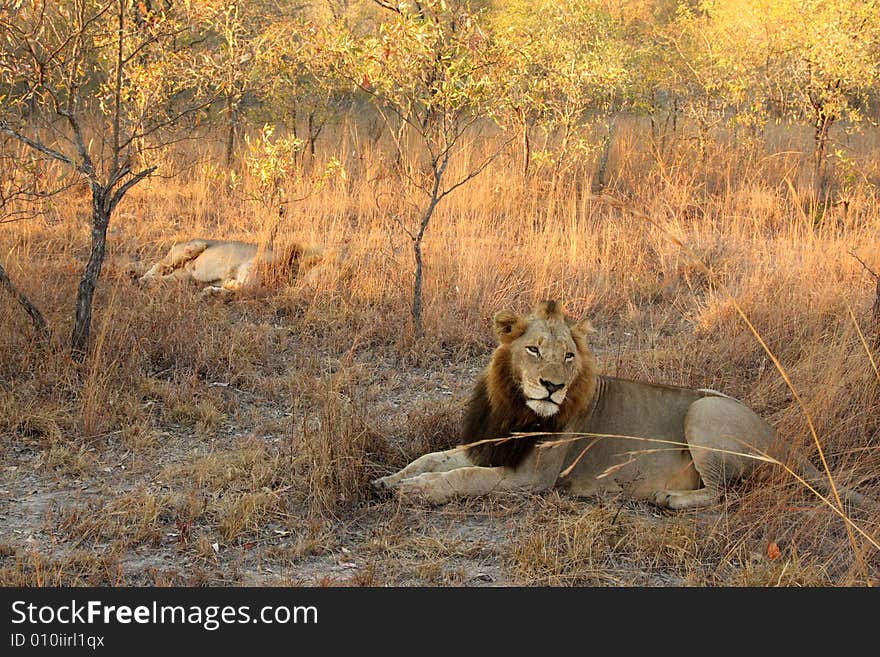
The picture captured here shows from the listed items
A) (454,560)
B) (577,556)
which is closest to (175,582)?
(454,560)

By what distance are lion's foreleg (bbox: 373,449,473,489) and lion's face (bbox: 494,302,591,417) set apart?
1.73 feet

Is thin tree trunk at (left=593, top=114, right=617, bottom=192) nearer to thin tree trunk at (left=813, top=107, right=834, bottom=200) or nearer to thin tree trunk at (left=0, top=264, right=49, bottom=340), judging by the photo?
thin tree trunk at (left=813, top=107, right=834, bottom=200)

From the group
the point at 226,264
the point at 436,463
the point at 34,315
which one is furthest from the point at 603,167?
the point at 436,463

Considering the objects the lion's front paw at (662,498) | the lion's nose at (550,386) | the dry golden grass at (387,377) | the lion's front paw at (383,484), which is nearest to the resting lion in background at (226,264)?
the dry golden grass at (387,377)

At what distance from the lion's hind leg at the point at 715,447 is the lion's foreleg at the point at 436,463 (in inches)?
35.3

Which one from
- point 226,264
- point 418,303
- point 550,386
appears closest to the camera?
point 550,386

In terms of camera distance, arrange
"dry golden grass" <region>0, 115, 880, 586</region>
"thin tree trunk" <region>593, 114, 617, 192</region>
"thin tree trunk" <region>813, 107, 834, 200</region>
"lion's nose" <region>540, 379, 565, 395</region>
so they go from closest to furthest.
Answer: "dry golden grass" <region>0, 115, 880, 586</region>, "lion's nose" <region>540, 379, 565, 395</region>, "thin tree trunk" <region>813, 107, 834, 200</region>, "thin tree trunk" <region>593, 114, 617, 192</region>

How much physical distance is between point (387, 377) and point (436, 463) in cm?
172

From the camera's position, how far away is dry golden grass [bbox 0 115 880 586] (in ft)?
12.2

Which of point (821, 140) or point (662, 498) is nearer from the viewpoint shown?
point (662, 498)

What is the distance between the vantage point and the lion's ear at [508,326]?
4.20 m

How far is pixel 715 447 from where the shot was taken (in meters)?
4.15

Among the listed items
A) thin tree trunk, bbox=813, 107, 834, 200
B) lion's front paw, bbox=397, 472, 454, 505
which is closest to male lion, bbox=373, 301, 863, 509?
lion's front paw, bbox=397, 472, 454, 505

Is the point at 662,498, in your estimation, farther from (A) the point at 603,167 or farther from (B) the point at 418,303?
(A) the point at 603,167
